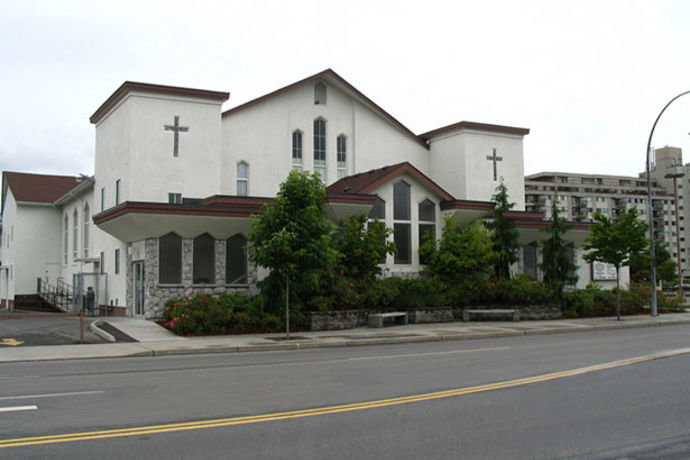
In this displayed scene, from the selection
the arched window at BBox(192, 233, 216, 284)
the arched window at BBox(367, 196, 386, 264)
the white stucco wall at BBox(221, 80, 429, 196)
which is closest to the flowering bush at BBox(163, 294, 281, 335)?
the arched window at BBox(192, 233, 216, 284)

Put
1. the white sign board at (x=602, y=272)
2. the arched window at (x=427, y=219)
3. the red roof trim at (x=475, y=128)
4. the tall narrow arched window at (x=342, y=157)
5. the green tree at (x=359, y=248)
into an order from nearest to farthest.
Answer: the green tree at (x=359, y=248)
the arched window at (x=427, y=219)
the tall narrow arched window at (x=342, y=157)
the red roof trim at (x=475, y=128)
the white sign board at (x=602, y=272)

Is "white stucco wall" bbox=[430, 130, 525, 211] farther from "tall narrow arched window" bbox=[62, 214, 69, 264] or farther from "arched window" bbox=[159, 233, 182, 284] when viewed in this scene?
"tall narrow arched window" bbox=[62, 214, 69, 264]

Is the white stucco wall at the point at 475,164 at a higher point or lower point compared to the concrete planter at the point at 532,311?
higher

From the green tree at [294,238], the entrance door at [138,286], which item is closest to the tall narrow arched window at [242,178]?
the entrance door at [138,286]

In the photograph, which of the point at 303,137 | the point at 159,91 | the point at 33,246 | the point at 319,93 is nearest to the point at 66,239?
the point at 33,246

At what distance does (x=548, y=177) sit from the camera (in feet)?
462

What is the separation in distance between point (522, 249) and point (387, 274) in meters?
8.55

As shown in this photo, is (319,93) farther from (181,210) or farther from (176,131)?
(181,210)

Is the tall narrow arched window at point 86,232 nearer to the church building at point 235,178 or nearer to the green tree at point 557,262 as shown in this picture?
the church building at point 235,178

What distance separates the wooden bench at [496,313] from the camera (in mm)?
28984

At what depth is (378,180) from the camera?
30266 mm

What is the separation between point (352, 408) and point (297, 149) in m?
25.4

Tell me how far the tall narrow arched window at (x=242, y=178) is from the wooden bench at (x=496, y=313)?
37.5 feet

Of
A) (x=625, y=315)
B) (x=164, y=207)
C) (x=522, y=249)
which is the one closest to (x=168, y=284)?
(x=164, y=207)
